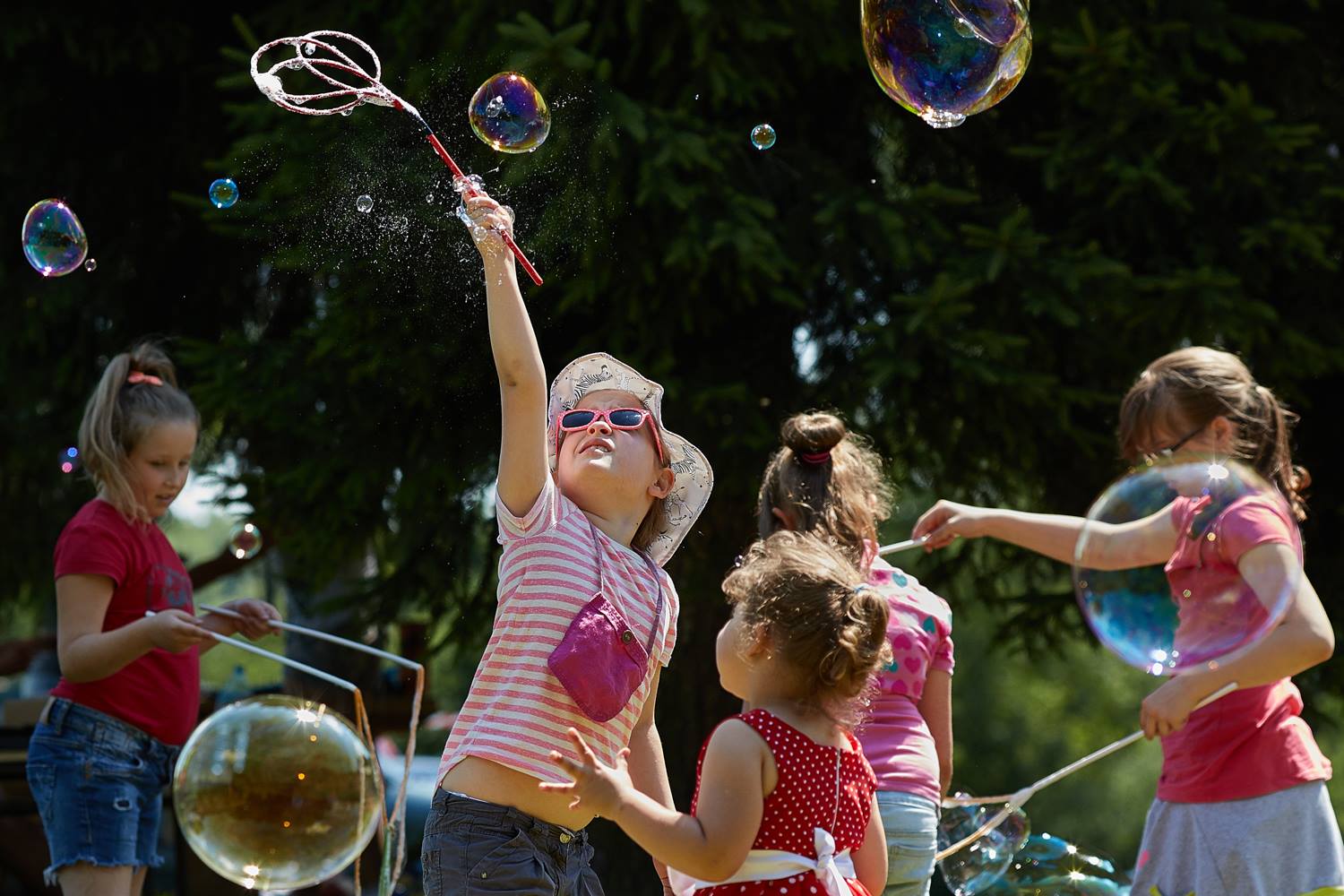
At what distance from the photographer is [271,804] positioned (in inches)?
133

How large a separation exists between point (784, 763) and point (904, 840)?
3.16ft

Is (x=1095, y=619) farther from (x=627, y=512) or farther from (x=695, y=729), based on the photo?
(x=695, y=729)

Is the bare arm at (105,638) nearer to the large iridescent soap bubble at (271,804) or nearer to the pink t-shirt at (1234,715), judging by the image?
the large iridescent soap bubble at (271,804)

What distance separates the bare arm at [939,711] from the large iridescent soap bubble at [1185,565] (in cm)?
39

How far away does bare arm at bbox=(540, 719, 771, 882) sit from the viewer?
6.91 feet

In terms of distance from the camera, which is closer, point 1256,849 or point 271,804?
point 1256,849

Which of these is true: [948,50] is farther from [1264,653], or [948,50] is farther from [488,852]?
[488,852]

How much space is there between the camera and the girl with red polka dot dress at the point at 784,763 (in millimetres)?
2156

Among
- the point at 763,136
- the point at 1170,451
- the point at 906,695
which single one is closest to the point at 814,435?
the point at 906,695

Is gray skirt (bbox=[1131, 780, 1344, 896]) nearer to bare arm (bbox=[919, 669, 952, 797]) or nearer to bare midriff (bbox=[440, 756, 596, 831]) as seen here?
bare arm (bbox=[919, 669, 952, 797])

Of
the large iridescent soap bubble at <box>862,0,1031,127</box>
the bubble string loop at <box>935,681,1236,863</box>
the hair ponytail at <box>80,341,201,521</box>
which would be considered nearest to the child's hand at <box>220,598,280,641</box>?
the hair ponytail at <box>80,341,201,521</box>

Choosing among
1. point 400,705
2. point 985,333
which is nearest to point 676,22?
point 985,333

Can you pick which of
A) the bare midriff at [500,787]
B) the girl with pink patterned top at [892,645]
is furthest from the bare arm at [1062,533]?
the bare midriff at [500,787]

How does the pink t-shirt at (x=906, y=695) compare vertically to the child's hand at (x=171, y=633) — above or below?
above
